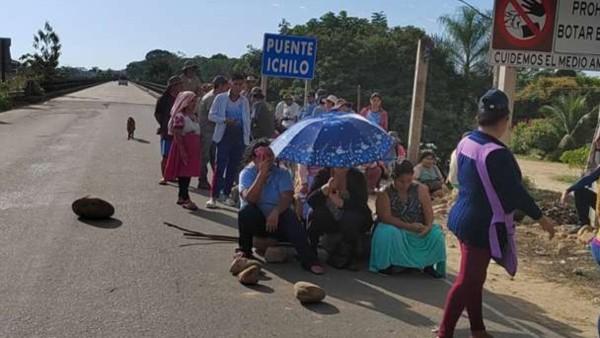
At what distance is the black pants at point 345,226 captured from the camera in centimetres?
709

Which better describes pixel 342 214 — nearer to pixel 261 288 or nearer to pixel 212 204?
pixel 261 288

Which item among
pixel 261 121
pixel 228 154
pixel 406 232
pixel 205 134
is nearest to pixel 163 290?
pixel 406 232

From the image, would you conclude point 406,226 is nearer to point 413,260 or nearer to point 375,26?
point 413,260

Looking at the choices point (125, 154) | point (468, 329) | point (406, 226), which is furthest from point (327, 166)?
point (125, 154)

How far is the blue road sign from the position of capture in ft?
43.2

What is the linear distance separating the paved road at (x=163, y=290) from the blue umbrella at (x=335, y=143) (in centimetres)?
106

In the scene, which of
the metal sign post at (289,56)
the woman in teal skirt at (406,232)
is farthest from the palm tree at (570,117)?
the woman in teal skirt at (406,232)

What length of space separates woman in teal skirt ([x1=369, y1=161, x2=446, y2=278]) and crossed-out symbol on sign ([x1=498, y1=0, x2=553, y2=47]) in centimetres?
313

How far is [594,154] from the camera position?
8320 mm

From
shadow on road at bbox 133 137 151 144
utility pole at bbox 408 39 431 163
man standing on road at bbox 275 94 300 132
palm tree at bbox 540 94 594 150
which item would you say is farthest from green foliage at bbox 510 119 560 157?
utility pole at bbox 408 39 431 163

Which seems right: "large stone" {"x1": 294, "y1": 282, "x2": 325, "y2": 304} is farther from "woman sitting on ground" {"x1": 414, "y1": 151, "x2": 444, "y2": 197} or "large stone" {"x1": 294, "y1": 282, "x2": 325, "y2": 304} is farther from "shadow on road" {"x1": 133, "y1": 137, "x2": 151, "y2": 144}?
"shadow on road" {"x1": 133, "y1": 137, "x2": 151, "y2": 144}

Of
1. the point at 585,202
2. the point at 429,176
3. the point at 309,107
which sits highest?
the point at 309,107

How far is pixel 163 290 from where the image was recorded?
5996 millimetres

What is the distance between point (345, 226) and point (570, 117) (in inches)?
934
